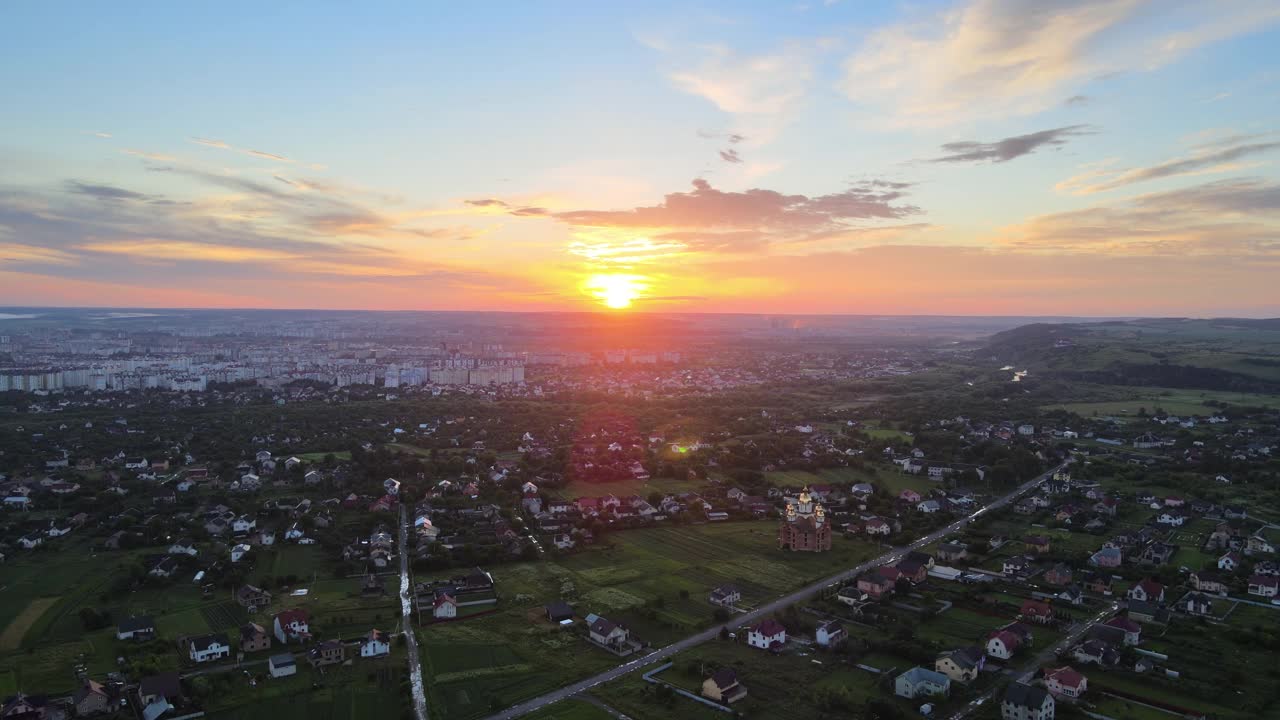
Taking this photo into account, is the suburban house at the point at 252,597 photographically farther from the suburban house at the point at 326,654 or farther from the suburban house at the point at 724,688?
the suburban house at the point at 724,688

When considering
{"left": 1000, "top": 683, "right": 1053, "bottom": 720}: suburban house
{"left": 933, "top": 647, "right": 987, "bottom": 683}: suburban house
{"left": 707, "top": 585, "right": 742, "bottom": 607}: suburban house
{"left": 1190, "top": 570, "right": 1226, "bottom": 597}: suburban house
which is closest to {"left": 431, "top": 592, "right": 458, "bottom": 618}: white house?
{"left": 707, "top": 585, "right": 742, "bottom": 607}: suburban house

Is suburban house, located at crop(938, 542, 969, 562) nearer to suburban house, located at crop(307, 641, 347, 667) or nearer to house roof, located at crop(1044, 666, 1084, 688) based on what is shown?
house roof, located at crop(1044, 666, 1084, 688)

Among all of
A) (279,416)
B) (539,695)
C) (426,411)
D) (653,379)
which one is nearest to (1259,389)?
(653,379)

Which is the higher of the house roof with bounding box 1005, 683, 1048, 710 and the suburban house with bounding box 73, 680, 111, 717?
the house roof with bounding box 1005, 683, 1048, 710

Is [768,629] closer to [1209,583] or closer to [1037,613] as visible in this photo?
[1037,613]

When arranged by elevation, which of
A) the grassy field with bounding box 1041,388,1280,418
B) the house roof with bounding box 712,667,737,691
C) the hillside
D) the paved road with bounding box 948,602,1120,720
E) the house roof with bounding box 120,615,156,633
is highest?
the hillside

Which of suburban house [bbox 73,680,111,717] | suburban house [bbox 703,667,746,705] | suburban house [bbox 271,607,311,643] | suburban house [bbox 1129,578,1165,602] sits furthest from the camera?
suburban house [bbox 1129,578,1165,602]

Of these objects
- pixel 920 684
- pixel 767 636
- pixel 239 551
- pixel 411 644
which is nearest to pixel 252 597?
pixel 239 551
